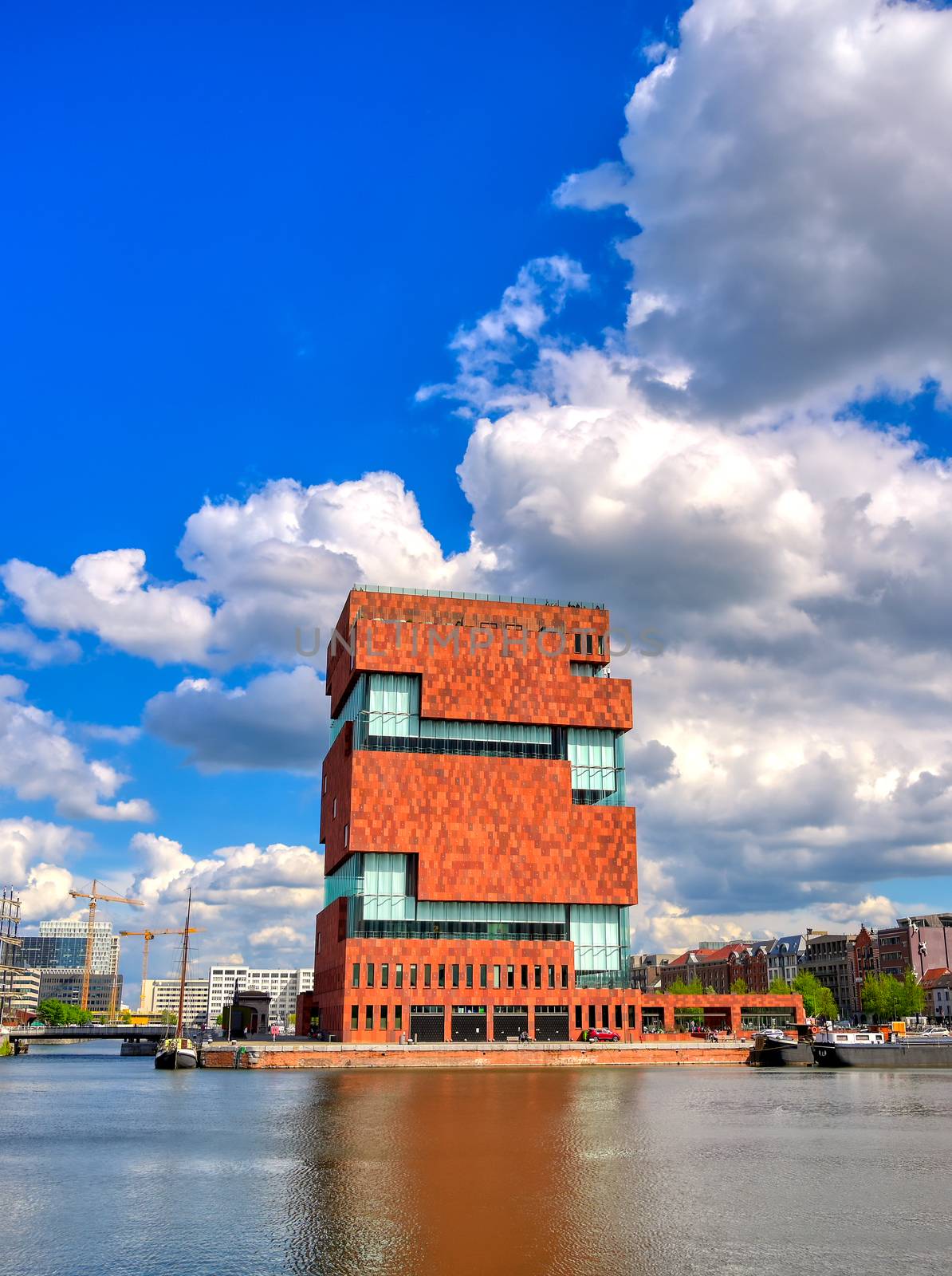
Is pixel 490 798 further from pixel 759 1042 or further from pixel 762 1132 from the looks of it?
pixel 762 1132

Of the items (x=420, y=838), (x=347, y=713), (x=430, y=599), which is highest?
(x=430, y=599)

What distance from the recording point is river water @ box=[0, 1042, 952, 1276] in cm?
3077

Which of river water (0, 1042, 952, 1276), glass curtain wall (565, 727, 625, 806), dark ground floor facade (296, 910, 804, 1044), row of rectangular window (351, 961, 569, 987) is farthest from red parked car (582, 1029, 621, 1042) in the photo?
river water (0, 1042, 952, 1276)

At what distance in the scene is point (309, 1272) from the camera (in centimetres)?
2881

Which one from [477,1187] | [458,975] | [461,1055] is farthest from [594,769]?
[477,1187]

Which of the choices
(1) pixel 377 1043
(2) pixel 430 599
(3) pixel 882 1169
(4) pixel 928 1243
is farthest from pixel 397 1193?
(2) pixel 430 599

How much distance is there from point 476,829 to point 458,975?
1761 centimetres

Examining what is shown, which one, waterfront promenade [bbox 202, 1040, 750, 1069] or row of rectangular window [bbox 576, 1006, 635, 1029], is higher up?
row of rectangular window [bbox 576, 1006, 635, 1029]

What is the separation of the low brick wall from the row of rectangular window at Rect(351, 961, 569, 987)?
11.1 metres

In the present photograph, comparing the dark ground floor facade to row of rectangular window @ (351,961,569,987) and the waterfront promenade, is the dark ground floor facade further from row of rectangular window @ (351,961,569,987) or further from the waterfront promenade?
the waterfront promenade

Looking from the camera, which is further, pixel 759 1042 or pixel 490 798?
pixel 490 798

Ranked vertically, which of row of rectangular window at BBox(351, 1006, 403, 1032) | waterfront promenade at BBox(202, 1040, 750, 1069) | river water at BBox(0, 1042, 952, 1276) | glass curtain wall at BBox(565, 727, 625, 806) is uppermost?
glass curtain wall at BBox(565, 727, 625, 806)

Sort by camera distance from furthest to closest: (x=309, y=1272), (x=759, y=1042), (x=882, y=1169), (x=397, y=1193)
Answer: (x=759, y=1042) → (x=882, y=1169) → (x=397, y=1193) → (x=309, y=1272)

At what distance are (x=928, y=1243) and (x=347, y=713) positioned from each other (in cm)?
13872
